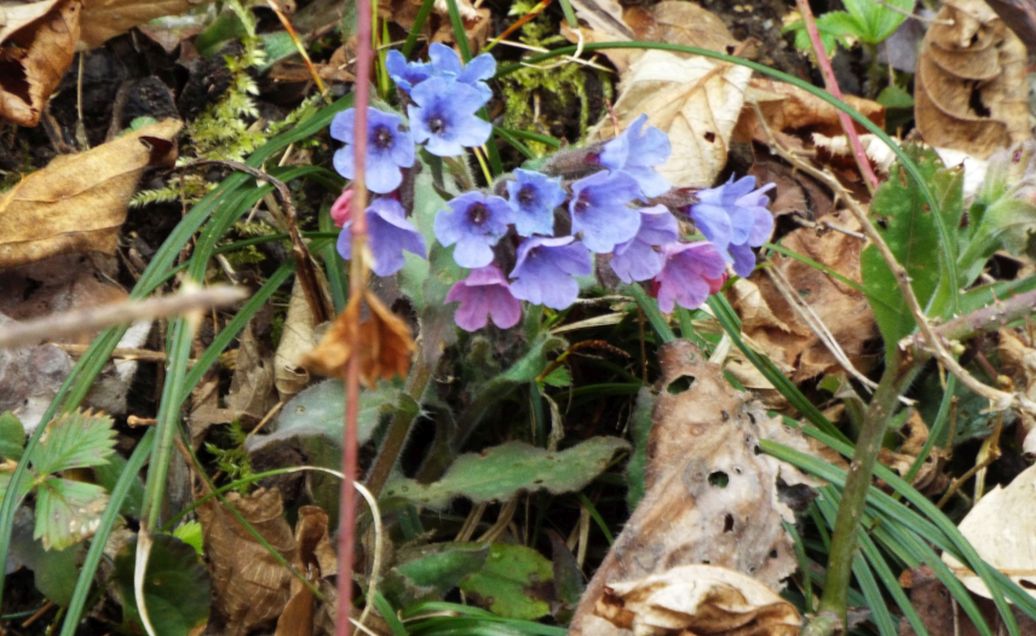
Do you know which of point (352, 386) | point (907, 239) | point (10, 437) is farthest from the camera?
point (907, 239)

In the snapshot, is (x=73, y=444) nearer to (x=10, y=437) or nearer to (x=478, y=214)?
(x=10, y=437)

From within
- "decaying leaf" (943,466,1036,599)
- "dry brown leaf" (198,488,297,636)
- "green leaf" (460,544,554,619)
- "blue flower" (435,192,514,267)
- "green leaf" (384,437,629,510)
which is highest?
"blue flower" (435,192,514,267)

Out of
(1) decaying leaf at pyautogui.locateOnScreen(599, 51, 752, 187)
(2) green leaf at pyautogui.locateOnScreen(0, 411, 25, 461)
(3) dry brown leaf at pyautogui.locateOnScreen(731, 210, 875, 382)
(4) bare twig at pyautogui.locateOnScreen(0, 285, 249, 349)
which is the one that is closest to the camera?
(4) bare twig at pyautogui.locateOnScreen(0, 285, 249, 349)

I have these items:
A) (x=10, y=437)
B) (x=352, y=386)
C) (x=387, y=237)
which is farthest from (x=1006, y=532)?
(x=10, y=437)

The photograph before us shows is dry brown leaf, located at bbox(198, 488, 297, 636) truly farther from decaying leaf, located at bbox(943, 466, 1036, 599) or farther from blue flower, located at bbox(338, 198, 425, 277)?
decaying leaf, located at bbox(943, 466, 1036, 599)

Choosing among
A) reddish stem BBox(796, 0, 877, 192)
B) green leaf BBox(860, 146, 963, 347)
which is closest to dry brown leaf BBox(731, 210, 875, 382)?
reddish stem BBox(796, 0, 877, 192)

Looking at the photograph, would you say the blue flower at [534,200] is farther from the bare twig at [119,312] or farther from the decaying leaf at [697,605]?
the bare twig at [119,312]
